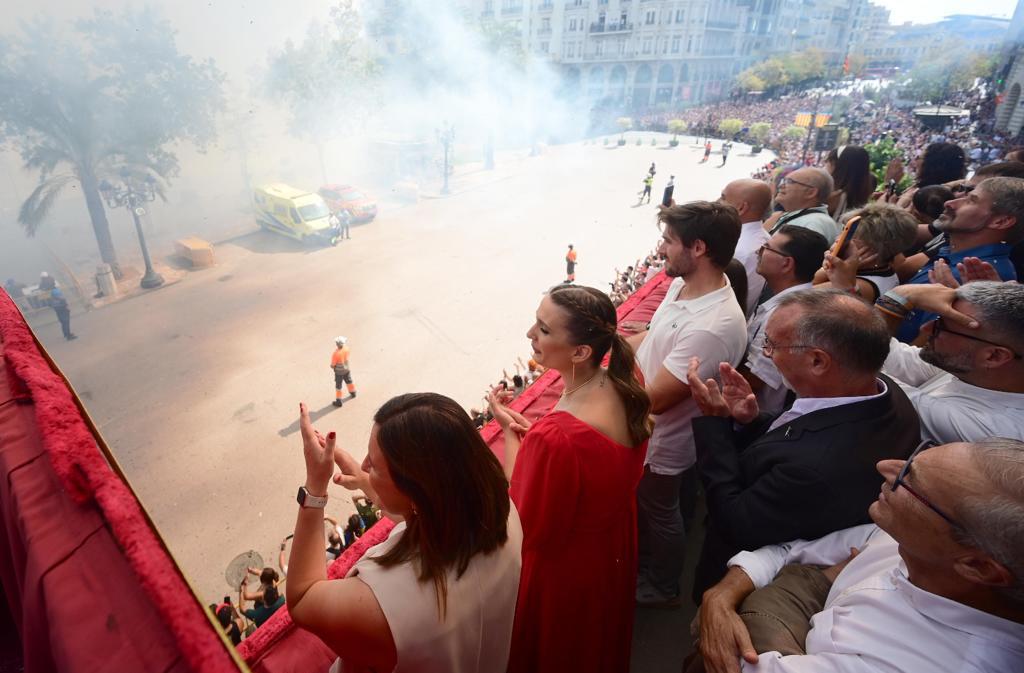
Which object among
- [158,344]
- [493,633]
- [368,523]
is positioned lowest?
[158,344]

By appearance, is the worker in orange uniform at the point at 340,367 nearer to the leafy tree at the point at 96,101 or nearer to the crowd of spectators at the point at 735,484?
the crowd of spectators at the point at 735,484

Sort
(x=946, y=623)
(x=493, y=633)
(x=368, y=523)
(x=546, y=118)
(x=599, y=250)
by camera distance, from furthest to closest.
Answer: (x=546, y=118), (x=599, y=250), (x=368, y=523), (x=493, y=633), (x=946, y=623)

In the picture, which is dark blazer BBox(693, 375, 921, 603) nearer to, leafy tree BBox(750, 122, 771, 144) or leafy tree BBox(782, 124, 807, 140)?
leafy tree BBox(782, 124, 807, 140)

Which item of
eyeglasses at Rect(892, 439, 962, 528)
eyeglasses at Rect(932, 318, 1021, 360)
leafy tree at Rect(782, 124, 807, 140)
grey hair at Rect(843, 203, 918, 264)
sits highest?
grey hair at Rect(843, 203, 918, 264)

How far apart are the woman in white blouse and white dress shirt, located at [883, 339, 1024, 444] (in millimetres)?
1481

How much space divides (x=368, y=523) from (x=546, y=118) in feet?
123

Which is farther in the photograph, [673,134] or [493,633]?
[673,134]

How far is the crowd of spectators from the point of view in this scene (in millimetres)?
988

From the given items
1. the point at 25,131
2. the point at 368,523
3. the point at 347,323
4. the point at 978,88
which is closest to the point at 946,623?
the point at 368,523

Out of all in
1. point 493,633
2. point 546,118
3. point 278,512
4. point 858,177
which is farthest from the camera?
A: point 546,118

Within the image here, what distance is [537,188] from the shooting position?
23031 millimetres

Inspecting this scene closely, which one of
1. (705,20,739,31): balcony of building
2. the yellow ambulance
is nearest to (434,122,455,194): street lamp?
the yellow ambulance

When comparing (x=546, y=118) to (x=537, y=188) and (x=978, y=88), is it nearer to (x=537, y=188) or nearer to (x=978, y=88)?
(x=537, y=188)

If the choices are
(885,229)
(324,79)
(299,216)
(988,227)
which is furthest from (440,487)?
(324,79)
